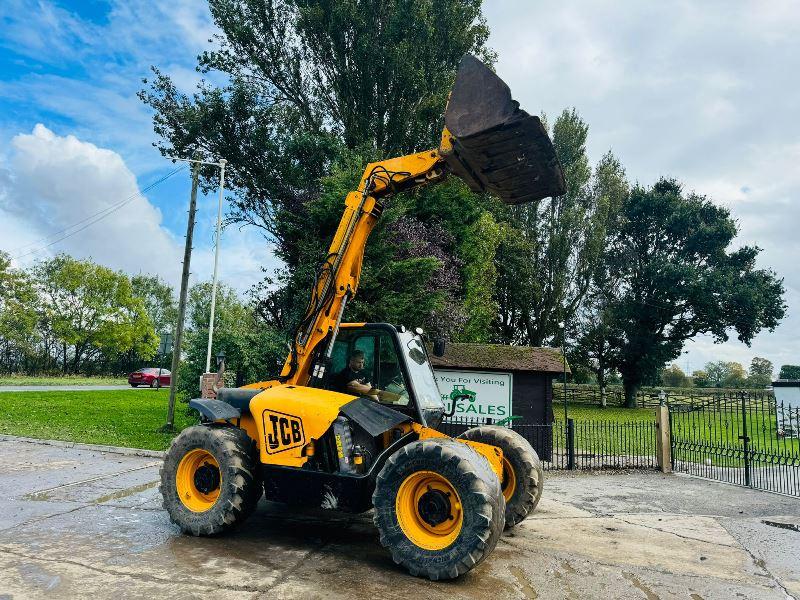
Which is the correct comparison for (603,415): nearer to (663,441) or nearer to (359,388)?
(663,441)

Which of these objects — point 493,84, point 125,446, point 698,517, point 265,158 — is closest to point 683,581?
point 698,517

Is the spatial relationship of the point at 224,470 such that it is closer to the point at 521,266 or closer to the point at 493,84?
the point at 493,84

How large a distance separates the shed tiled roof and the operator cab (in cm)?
642

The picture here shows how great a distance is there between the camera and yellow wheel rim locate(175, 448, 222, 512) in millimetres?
6520

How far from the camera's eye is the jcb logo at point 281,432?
19.9 feet

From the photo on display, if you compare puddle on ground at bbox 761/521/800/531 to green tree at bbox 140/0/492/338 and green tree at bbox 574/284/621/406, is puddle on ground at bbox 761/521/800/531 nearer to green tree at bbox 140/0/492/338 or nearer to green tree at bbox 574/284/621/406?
green tree at bbox 140/0/492/338

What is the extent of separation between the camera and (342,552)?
5.96m

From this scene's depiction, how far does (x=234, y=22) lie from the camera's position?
74.5ft

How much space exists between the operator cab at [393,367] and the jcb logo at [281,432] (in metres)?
0.85

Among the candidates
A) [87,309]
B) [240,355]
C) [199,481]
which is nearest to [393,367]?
[199,481]

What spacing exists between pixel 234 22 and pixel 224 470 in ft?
69.5

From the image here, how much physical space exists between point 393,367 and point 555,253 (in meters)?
29.4

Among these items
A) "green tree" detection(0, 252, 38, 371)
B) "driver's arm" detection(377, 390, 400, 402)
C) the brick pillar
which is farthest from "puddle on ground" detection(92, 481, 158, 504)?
"green tree" detection(0, 252, 38, 371)

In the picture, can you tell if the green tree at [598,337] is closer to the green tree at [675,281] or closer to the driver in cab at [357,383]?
the green tree at [675,281]
